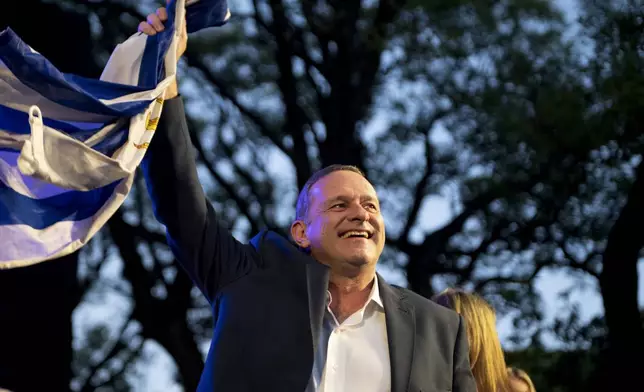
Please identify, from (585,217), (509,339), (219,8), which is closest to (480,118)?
(585,217)

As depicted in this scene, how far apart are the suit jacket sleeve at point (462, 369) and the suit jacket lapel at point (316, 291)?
495 millimetres

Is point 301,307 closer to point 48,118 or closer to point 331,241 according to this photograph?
point 331,241

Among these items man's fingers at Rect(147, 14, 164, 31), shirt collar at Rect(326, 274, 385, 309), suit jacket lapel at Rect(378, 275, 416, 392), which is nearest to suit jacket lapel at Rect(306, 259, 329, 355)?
shirt collar at Rect(326, 274, 385, 309)

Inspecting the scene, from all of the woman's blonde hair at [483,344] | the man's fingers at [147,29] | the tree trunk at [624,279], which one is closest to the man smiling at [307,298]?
the man's fingers at [147,29]

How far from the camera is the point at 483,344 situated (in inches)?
169

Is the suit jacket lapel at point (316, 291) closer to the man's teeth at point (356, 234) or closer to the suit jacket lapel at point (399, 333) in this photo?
the man's teeth at point (356, 234)

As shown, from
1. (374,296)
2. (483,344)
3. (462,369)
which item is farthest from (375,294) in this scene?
(483,344)

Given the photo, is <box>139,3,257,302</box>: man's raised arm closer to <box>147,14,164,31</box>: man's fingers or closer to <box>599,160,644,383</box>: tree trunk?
<box>147,14,164,31</box>: man's fingers

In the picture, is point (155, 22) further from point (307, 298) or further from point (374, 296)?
point (374, 296)

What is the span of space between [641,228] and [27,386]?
533cm

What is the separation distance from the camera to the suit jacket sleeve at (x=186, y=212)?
9.66 ft

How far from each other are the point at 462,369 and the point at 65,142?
1.41 metres

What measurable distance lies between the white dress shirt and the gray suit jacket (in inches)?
1.7

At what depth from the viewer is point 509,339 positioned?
31.6 ft
